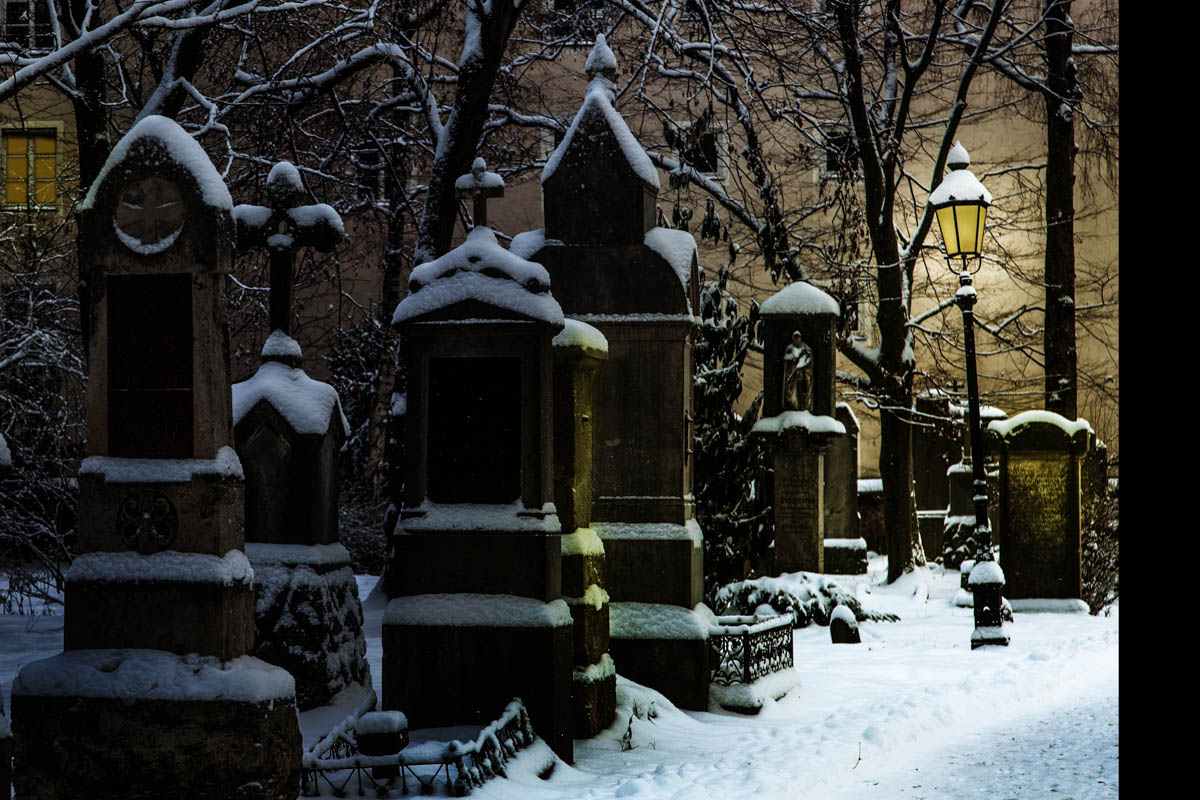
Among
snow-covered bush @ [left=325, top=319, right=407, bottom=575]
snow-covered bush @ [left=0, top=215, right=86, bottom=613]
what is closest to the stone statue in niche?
snow-covered bush @ [left=325, top=319, right=407, bottom=575]

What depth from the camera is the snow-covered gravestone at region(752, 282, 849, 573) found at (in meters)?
16.8

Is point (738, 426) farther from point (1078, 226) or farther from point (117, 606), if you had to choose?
point (1078, 226)

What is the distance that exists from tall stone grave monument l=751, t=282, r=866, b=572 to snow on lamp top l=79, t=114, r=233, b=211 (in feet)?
37.4

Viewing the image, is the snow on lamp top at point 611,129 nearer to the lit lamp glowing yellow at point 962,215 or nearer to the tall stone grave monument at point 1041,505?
the lit lamp glowing yellow at point 962,215

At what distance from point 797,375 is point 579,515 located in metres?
8.96

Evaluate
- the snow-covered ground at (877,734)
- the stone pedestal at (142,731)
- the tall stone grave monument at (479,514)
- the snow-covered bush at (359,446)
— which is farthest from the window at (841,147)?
the stone pedestal at (142,731)

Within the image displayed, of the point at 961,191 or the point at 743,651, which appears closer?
the point at 743,651

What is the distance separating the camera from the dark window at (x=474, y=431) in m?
8.18

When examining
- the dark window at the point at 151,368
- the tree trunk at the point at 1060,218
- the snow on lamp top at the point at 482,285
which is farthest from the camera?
the tree trunk at the point at 1060,218

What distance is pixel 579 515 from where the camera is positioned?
9.09 meters

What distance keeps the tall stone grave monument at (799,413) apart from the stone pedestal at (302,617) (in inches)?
318

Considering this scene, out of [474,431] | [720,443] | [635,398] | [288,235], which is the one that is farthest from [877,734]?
[720,443]

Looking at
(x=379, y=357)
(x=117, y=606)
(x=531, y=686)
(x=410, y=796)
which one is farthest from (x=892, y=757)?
(x=379, y=357)

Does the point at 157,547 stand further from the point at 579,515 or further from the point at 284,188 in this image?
the point at 284,188
